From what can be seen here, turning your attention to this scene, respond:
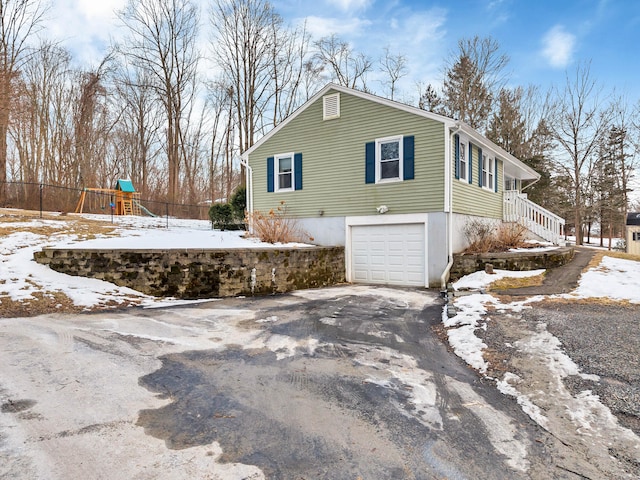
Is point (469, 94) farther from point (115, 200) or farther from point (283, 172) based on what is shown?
point (115, 200)

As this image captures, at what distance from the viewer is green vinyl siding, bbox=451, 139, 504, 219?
33.7ft

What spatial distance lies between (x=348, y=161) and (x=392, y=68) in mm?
15387

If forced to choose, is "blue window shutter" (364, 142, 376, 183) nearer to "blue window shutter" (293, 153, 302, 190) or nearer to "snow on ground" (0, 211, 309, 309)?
"blue window shutter" (293, 153, 302, 190)

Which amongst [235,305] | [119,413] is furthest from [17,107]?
[119,413]

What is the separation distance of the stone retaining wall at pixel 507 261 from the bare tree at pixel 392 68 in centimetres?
1731

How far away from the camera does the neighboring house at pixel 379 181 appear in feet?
32.3

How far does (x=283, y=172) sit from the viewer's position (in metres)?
12.4

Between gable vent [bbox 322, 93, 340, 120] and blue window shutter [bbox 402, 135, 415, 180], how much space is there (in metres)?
2.48

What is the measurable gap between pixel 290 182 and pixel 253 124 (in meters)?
11.0

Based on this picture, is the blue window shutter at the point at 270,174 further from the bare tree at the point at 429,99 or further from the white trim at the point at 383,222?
the bare tree at the point at 429,99

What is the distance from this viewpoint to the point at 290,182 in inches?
486

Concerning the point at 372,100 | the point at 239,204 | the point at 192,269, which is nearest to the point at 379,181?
the point at 372,100

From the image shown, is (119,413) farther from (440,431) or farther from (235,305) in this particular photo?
(235,305)

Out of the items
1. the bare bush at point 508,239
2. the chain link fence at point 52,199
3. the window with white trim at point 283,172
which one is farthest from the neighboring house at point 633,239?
the chain link fence at point 52,199
